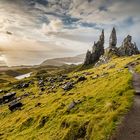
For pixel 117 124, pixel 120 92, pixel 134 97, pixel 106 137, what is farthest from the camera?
pixel 120 92

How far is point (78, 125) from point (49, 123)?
18.7 metres

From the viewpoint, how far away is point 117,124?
39.9 meters

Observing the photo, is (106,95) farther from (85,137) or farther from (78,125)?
(85,137)

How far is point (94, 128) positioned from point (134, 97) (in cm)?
1679

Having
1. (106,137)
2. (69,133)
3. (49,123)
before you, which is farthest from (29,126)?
(106,137)

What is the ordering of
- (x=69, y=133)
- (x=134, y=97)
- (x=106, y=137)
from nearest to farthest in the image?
1. (x=106, y=137)
2. (x=69, y=133)
3. (x=134, y=97)

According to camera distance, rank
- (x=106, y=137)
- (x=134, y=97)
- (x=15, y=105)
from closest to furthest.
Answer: (x=106, y=137)
(x=134, y=97)
(x=15, y=105)

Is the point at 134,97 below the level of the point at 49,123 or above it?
above

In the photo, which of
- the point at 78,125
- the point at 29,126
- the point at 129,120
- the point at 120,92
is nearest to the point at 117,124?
the point at 129,120

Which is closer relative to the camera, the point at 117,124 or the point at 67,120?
the point at 117,124

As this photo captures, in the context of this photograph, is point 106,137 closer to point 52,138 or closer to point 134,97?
point 52,138

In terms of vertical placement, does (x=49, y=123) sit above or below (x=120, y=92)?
below

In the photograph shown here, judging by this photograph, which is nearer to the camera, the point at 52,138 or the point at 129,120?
the point at 129,120

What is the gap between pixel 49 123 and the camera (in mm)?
63625
